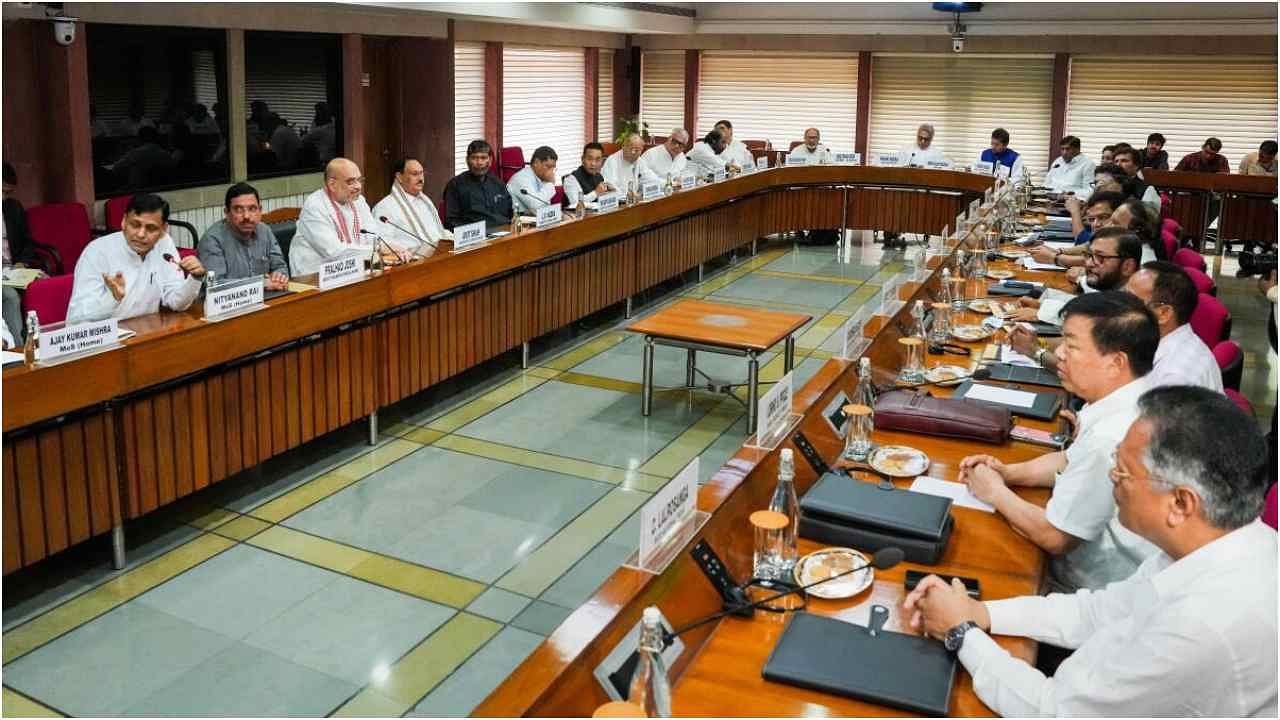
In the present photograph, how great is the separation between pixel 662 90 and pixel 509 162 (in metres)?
4.04

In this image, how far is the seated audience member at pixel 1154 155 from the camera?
11.6m

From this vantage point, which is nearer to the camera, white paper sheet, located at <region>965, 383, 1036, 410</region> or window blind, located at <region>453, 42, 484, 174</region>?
white paper sheet, located at <region>965, 383, 1036, 410</region>

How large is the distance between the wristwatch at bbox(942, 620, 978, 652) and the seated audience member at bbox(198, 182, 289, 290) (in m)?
3.55

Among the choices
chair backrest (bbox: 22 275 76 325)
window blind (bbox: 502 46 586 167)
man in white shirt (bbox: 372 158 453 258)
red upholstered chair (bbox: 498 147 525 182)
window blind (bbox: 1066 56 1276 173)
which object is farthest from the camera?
window blind (bbox: 502 46 586 167)

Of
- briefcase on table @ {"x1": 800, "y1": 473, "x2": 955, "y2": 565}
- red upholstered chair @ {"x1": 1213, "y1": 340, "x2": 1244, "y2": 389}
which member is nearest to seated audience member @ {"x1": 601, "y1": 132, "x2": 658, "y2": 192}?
red upholstered chair @ {"x1": 1213, "y1": 340, "x2": 1244, "y2": 389}

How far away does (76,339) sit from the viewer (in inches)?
148

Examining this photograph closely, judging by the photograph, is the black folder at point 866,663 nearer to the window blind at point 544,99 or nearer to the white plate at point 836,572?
the white plate at point 836,572

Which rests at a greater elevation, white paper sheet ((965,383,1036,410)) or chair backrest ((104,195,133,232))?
chair backrest ((104,195,133,232))

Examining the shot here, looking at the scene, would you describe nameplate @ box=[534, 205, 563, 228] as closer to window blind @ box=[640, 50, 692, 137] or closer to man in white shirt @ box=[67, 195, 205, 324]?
man in white shirt @ box=[67, 195, 205, 324]

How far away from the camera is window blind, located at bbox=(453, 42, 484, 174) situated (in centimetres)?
1207

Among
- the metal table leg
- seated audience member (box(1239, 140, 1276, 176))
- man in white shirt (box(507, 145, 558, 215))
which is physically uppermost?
seated audience member (box(1239, 140, 1276, 176))

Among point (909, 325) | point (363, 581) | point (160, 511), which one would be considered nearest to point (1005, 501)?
point (909, 325)

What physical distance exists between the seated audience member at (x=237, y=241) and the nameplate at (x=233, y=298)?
1.14 feet

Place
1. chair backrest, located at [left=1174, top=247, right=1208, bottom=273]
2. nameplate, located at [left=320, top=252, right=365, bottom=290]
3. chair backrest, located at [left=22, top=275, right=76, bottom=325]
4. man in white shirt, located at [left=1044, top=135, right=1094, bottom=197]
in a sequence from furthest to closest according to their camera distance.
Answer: man in white shirt, located at [left=1044, top=135, right=1094, bottom=197], chair backrest, located at [left=1174, top=247, right=1208, bottom=273], nameplate, located at [left=320, top=252, right=365, bottom=290], chair backrest, located at [left=22, top=275, right=76, bottom=325]
